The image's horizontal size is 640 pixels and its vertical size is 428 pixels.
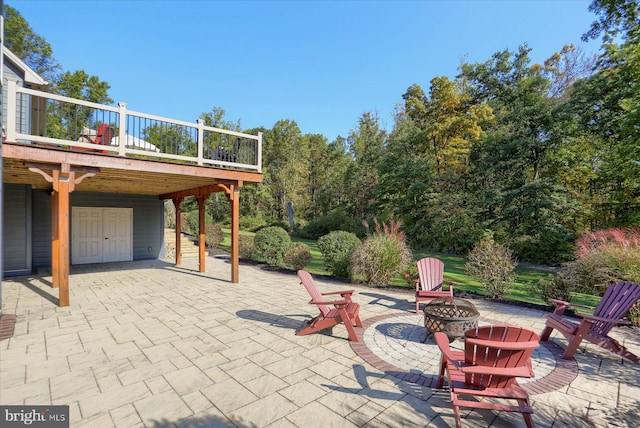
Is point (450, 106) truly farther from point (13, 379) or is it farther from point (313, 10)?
point (13, 379)

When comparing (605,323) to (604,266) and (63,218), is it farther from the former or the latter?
(63,218)

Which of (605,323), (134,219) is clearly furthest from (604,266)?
(134,219)

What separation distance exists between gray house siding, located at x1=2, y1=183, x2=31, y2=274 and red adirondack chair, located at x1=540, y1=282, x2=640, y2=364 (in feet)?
40.8

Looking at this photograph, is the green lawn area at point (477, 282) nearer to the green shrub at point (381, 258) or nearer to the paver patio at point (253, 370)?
the green shrub at point (381, 258)

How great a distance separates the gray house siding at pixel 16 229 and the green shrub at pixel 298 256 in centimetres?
750

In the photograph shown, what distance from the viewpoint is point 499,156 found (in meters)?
15.4

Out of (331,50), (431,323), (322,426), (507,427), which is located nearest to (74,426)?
(322,426)

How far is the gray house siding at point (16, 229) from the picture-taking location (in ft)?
27.6

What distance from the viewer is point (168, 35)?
1270 centimetres

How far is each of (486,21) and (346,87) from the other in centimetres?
989

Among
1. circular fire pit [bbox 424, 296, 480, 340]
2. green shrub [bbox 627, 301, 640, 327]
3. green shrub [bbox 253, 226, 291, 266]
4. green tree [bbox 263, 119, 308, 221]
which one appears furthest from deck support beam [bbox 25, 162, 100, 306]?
green tree [bbox 263, 119, 308, 221]

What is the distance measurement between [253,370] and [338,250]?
18.3 feet

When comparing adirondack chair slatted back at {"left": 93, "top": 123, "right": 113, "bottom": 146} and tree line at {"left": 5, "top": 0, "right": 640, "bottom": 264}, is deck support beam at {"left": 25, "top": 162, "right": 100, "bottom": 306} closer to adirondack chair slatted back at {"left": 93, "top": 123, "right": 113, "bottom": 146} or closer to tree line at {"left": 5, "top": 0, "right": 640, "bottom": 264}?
adirondack chair slatted back at {"left": 93, "top": 123, "right": 113, "bottom": 146}

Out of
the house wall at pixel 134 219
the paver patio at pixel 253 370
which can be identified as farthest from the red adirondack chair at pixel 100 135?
the house wall at pixel 134 219
